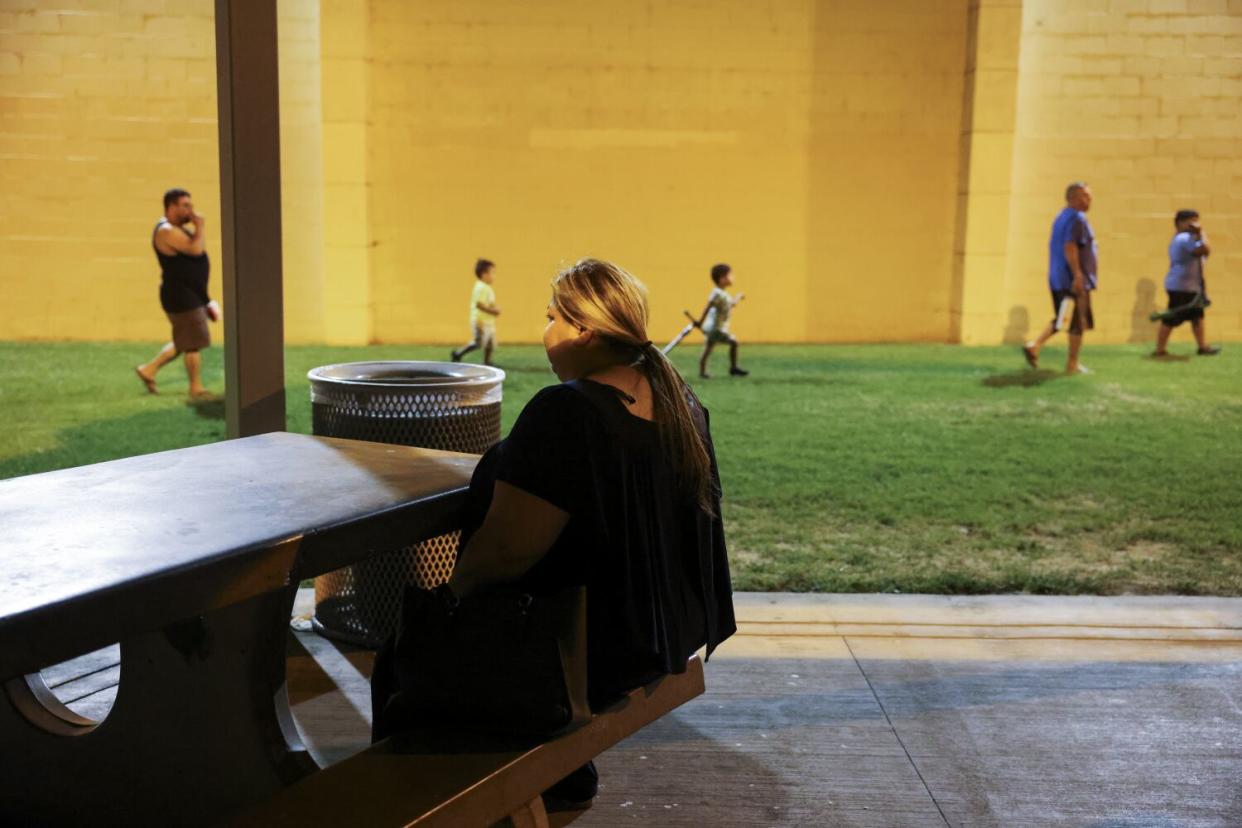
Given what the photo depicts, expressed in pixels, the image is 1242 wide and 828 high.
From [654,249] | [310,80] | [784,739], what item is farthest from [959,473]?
[310,80]

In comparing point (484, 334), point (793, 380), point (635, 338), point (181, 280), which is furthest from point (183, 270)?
point (635, 338)

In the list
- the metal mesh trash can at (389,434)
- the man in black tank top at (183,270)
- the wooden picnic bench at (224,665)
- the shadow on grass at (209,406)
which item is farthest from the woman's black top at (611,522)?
the man in black tank top at (183,270)

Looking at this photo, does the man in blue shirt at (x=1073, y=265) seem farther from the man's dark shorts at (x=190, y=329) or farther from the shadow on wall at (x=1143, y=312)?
the man's dark shorts at (x=190, y=329)

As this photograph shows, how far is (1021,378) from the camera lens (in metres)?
12.2

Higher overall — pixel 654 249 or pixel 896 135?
pixel 896 135

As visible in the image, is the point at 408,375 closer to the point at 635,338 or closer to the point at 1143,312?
the point at 635,338

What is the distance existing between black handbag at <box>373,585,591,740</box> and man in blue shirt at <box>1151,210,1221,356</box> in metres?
12.9

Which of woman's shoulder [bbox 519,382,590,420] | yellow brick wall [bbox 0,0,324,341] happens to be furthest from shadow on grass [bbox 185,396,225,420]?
woman's shoulder [bbox 519,382,590,420]

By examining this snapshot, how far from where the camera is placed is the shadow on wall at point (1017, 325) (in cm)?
1533

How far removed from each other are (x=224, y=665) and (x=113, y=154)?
13.0 metres

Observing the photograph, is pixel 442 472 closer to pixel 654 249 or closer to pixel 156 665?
pixel 156 665

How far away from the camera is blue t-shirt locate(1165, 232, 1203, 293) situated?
13.6 metres

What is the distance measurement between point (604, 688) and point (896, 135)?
13.7m

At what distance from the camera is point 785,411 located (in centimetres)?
998
